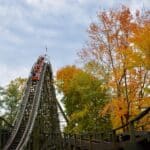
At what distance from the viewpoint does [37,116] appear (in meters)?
32.4

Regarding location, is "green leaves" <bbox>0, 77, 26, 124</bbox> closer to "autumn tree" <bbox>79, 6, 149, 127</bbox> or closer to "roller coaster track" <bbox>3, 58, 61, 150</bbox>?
"roller coaster track" <bbox>3, 58, 61, 150</bbox>

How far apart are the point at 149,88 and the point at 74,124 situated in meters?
21.7

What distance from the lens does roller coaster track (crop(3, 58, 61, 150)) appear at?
2924 cm

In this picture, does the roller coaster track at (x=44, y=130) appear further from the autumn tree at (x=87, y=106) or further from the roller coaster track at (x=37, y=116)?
the autumn tree at (x=87, y=106)

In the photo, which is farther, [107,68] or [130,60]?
[107,68]

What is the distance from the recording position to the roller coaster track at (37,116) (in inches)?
1151

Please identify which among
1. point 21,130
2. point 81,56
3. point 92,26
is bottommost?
point 21,130

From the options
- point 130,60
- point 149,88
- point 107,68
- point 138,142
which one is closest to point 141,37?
point 130,60

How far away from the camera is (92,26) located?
23719 millimetres

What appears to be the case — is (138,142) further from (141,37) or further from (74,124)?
(74,124)

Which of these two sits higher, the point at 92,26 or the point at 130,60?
the point at 92,26

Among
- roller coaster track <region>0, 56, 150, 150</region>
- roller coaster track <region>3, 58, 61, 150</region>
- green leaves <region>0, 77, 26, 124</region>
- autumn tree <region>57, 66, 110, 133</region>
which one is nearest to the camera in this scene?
roller coaster track <region>0, 56, 150, 150</region>

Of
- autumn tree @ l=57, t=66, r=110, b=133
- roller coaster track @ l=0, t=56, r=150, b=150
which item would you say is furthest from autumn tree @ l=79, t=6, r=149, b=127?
Result: autumn tree @ l=57, t=66, r=110, b=133

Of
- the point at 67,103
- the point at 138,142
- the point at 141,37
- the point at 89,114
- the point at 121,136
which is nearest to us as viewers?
the point at 138,142
